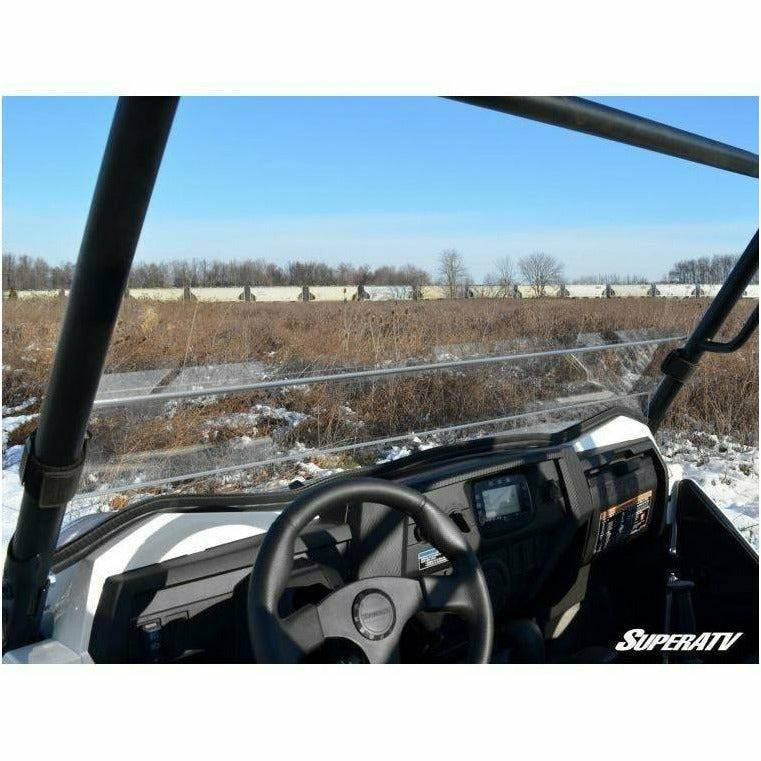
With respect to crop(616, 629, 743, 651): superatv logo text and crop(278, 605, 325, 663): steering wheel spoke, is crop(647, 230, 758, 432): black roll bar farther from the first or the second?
crop(278, 605, 325, 663): steering wheel spoke

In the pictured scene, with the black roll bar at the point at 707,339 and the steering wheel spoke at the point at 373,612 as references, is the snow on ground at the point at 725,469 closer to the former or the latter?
the black roll bar at the point at 707,339

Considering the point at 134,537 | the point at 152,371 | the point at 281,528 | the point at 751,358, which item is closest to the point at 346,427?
the point at 152,371

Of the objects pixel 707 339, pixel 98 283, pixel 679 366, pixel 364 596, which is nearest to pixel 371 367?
pixel 679 366

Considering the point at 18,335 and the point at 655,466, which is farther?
the point at 655,466

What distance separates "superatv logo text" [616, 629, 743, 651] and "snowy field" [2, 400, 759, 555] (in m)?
0.37

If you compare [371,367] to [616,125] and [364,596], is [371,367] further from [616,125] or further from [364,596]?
[616,125]

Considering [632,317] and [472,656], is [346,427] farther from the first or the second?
[472,656]

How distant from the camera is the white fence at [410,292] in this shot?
8.78 ft

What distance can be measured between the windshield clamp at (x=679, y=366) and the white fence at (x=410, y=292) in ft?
0.75

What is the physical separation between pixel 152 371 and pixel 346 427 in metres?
1.06

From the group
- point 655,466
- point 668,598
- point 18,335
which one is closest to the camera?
point 18,335

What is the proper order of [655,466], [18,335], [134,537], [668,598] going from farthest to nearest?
1. [655,466]
2. [668,598]
3. [18,335]
4. [134,537]

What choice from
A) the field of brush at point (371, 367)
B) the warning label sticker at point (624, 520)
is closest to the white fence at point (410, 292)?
the field of brush at point (371, 367)

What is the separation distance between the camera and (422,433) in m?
3.21
